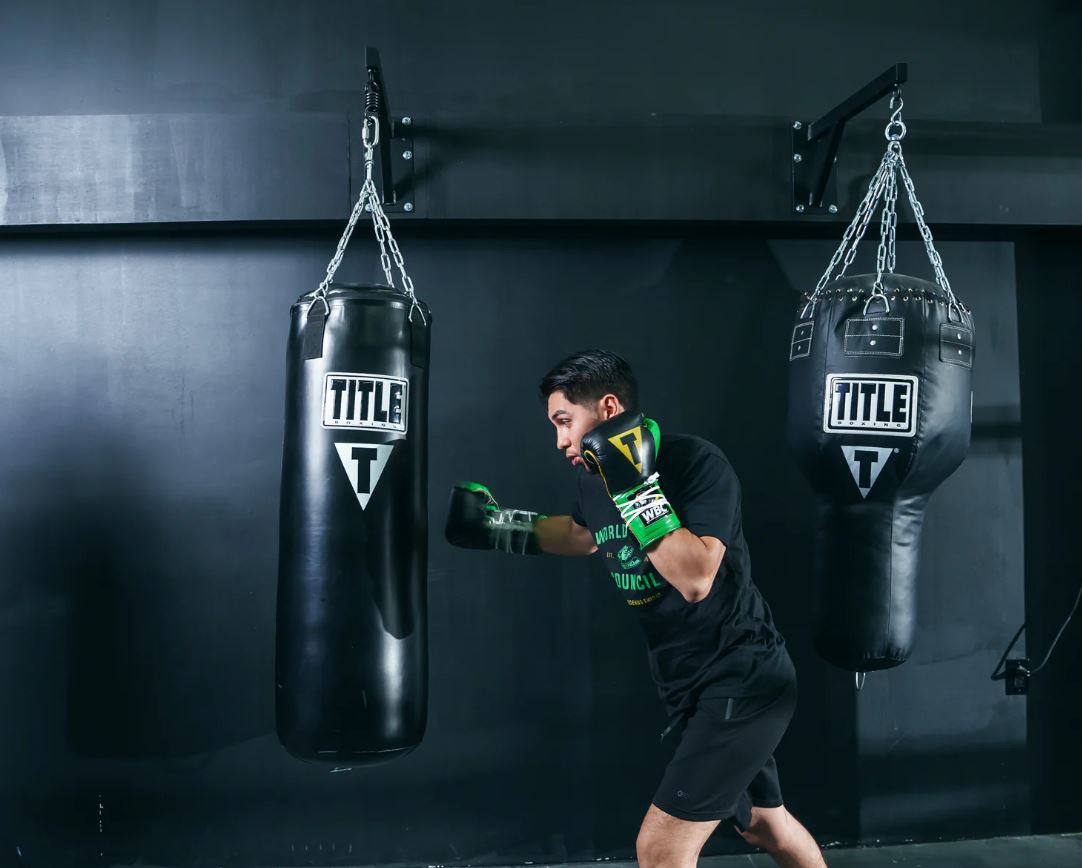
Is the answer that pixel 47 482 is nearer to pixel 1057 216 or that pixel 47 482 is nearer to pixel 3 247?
pixel 3 247

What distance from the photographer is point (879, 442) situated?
172 centimetres

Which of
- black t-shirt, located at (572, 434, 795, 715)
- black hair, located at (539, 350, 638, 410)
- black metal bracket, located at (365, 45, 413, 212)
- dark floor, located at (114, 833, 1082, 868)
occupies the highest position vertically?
black metal bracket, located at (365, 45, 413, 212)

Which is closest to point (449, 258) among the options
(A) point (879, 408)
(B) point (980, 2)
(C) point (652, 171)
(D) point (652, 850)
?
(C) point (652, 171)

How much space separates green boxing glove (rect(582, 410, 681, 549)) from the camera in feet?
4.93

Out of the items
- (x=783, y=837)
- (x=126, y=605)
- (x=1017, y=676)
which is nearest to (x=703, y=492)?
(x=783, y=837)

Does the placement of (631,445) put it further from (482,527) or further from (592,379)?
(482,527)

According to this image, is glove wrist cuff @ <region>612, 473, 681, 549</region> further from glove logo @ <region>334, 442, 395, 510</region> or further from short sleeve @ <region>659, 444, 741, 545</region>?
glove logo @ <region>334, 442, 395, 510</region>

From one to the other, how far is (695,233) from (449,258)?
2.51 feet

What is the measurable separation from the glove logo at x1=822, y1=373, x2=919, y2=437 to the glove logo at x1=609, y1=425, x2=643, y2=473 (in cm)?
50

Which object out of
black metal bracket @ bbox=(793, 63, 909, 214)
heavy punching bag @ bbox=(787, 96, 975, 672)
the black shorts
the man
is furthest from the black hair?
black metal bracket @ bbox=(793, 63, 909, 214)

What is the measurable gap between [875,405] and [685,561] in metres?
0.59

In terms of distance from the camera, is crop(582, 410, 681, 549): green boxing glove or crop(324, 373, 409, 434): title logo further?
crop(324, 373, 409, 434): title logo

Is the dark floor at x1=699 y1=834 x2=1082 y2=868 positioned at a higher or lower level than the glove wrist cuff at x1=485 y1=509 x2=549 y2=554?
lower

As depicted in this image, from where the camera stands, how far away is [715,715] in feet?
5.24
